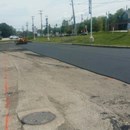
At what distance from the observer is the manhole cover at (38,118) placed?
7.74 metres

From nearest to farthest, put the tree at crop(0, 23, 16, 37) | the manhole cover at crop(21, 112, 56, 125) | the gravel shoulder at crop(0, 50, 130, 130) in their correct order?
1. the gravel shoulder at crop(0, 50, 130, 130)
2. the manhole cover at crop(21, 112, 56, 125)
3. the tree at crop(0, 23, 16, 37)

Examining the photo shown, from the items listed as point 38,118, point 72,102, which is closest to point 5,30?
point 72,102

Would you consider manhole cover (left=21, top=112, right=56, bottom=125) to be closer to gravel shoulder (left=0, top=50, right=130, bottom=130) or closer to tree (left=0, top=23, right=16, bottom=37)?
gravel shoulder (left=0, top=50, right=130, bottom=130)

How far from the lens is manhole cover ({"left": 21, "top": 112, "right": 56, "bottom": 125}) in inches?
305

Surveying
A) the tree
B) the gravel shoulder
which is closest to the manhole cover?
the gravel shoulder

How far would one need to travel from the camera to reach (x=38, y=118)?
8.02m

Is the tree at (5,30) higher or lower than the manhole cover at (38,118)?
higher

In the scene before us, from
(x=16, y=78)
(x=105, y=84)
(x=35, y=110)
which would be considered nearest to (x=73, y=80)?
(x=105, y=84)

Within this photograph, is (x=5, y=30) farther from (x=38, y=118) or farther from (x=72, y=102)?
(x=38, y=118)

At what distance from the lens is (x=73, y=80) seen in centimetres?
1397

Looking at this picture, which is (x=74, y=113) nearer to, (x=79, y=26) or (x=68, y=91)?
(x=68, y=91)

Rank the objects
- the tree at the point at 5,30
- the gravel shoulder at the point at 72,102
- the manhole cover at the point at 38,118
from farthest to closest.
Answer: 1. the tree at the point at 5,30
2. the manhole cover at the point at 38,118
3. the gravel shoulder at the point at 72,102

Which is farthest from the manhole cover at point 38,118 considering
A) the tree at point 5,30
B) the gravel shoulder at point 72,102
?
the tree at point 5,30

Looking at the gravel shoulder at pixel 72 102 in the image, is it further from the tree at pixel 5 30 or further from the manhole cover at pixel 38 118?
the tree at pixel 5 30
